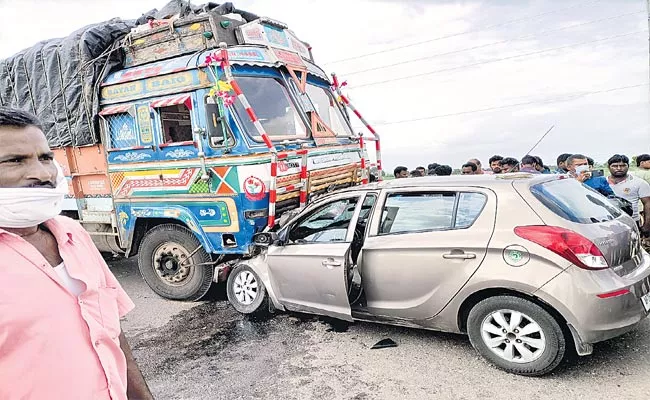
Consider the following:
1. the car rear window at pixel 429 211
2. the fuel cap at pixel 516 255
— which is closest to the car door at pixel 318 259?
the car rear window at pixel 429 211

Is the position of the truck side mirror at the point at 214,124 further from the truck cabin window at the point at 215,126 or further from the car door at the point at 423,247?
the car door at the point at 423,247

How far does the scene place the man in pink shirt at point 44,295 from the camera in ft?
4.24

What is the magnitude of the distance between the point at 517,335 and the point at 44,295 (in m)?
3.22

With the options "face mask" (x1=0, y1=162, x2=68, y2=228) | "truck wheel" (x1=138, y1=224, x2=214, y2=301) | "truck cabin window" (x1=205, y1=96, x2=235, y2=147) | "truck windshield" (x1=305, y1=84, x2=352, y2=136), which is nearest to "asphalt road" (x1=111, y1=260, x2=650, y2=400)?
"truck wheel" (x1=138, y1=224, x2=214, y2=301)

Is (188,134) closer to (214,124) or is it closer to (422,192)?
(214,124)

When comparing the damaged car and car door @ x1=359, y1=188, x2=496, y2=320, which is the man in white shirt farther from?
car door @ x1=359, y1=188, x2=496, y2=320

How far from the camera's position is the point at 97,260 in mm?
1742

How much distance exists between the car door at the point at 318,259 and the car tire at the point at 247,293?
16.4 inches

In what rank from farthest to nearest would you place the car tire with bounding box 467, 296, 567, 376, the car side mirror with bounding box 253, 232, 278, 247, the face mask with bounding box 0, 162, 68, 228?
the car side mirror with bounding box 253, 232, 278, 247
the car tire with bounding box 467, 296, 567, 376
the face mask with bounding box 0, 162, 68, 228

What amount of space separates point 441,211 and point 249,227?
2.31m

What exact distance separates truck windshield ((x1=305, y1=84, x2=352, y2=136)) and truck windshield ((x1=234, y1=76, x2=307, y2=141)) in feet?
1.90

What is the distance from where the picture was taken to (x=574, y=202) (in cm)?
367

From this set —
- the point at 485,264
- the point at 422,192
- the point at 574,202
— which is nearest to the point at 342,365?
the point at 485,264

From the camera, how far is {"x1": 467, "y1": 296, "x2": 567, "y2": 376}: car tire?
3.36 m
